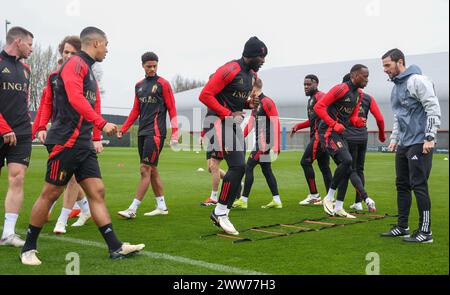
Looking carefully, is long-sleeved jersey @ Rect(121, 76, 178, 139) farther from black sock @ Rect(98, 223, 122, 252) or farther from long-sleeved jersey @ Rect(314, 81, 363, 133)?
black sock @ Rect(98, 223, 122, 252)

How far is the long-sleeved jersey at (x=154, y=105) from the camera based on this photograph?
25.2 ft

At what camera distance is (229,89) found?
6160mm

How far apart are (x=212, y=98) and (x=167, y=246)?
5.87ft

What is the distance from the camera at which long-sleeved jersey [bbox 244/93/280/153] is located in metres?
8.95

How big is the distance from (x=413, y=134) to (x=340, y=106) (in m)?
2.10

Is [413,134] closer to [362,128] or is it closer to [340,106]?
[340,106]

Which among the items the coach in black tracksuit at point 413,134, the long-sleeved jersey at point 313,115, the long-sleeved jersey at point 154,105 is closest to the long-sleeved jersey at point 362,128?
the long-sleeved jersey at point 313,115

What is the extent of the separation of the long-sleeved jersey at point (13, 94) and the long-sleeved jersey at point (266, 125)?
4128 mm

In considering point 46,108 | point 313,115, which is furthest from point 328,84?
point 46,108

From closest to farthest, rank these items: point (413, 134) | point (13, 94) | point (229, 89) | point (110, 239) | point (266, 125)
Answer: point (110, 239), point (13, 94), point (413, 134), point (229, 89), point (266, 125)

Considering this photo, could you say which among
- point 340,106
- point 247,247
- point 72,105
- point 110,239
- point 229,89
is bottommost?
point 247,247

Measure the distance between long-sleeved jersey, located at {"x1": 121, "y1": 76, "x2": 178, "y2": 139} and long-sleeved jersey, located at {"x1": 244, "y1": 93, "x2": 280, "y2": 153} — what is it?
173 centimetres

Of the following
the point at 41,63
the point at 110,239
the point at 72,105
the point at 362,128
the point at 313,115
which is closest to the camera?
the point at 72,105
